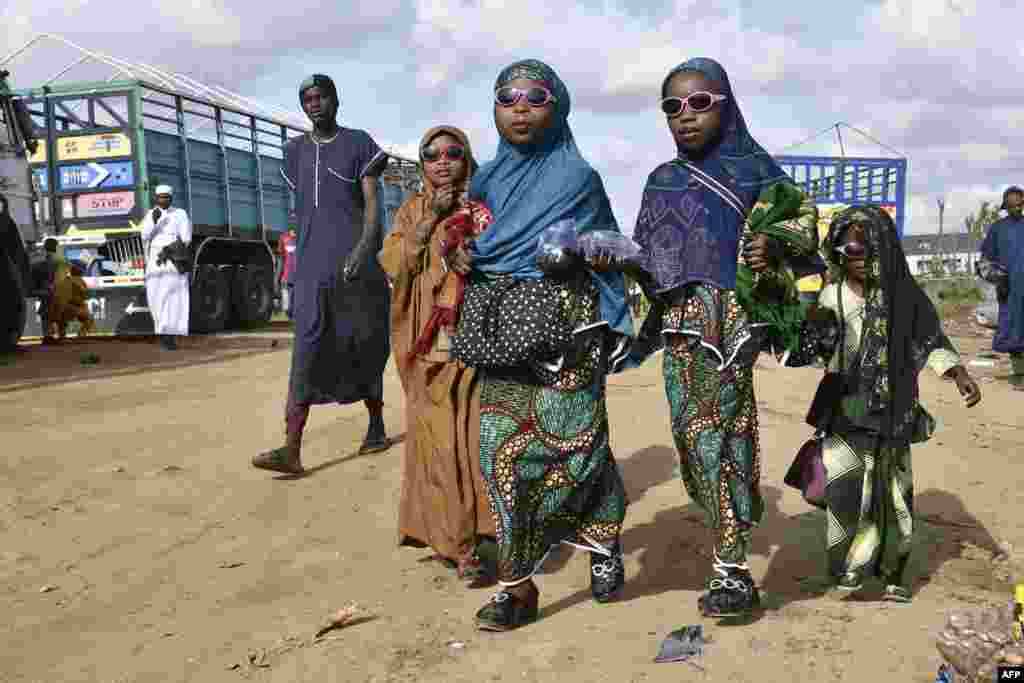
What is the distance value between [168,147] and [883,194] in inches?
421

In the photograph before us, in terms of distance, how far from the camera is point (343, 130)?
17.3 ft

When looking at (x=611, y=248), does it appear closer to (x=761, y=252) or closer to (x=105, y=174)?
(x=761, y=252)

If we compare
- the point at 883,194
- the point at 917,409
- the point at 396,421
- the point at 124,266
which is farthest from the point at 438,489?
the point at 883,194

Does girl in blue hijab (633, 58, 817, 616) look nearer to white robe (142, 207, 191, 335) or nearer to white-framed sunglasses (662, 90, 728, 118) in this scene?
white-framed sunglasses (662, 90, 728, 118)

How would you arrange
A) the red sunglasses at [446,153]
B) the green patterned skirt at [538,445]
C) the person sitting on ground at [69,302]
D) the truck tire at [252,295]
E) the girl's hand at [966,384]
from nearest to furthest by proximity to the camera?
the green patterned skirt at [538,445] → the girl's hand at [966,384] → the red sunglasses at [446,153] → the person sitting on ground at [69,302] → the truck tire at [252,295]

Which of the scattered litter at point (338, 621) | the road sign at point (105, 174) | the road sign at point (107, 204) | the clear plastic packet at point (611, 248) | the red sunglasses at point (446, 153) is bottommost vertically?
the scattered litter at point (338, 621)

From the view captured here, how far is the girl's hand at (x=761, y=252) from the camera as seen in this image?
9.75 feet

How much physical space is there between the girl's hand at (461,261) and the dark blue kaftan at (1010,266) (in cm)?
766

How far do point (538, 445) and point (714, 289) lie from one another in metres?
0.76

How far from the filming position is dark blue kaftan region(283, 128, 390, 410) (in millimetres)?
5207

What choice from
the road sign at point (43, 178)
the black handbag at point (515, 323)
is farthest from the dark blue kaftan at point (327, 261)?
the road sign at point (43, 178)

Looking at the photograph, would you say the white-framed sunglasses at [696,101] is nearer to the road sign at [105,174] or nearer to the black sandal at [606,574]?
the black sandal at [606,574]

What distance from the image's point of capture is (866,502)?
3410mm

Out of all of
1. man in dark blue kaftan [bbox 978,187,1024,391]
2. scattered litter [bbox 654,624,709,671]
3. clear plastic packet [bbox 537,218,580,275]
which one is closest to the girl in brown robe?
clear plastic packet [bbox 537,218,580,275]
